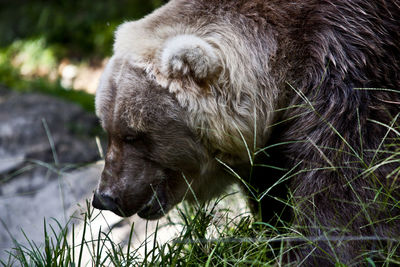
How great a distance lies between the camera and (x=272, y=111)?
10.8ft

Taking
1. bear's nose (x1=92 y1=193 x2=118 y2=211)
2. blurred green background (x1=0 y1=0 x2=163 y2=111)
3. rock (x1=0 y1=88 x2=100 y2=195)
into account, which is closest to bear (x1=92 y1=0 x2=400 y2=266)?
bear's nose (x1=92 y1=193 x2=118 y2=211)

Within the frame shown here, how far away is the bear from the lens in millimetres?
2904

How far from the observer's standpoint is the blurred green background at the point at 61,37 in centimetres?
928

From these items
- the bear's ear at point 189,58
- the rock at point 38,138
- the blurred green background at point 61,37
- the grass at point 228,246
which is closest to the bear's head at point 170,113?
the bear's ear at point 189,58

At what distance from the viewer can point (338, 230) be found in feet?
9.41

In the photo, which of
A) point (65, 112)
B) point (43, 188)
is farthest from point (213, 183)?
point (65, 112)

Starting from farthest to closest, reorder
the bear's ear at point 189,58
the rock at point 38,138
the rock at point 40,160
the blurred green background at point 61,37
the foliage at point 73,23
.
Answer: the foliage at point 73,23 < the blurred green background at point 61,37 < the rock at point 38,138 < the rock at point 40,160 < the bear's ear at point 189,58

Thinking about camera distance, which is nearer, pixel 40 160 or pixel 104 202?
pixel 104 202

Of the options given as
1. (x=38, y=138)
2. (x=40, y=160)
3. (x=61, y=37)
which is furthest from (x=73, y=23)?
(x=40, y=160)

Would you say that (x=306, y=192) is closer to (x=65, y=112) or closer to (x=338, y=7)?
(x=338, y=7)

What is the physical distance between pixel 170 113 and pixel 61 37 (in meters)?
7.35

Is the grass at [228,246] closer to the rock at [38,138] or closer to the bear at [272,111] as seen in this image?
the bear at [272,111]

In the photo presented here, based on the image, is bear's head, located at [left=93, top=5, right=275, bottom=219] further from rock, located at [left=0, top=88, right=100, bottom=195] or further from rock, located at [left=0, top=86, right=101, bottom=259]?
rock, located at [left=0, top=88, right=100, bottom=195]

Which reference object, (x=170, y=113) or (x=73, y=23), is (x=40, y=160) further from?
(x=73, y=23)
